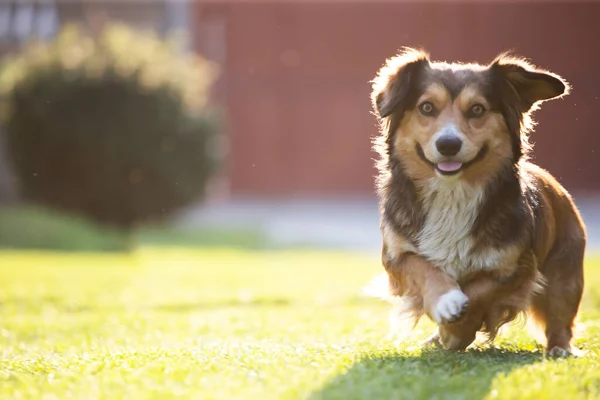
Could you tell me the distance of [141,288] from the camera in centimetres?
1117

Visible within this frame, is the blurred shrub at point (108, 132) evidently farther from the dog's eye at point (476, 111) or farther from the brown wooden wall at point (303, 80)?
the dog's eye at point (476, 111)

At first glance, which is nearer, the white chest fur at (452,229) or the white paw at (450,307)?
the white paw at (450,307)

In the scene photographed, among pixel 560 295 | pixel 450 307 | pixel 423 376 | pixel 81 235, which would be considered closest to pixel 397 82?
pixel 450 307

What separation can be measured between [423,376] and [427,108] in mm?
1556

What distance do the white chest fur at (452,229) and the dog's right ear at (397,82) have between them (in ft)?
1.62

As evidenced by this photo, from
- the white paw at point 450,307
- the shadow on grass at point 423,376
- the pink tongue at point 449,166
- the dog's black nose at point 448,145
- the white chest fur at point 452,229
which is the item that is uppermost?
the dog's black nose at point 448,145

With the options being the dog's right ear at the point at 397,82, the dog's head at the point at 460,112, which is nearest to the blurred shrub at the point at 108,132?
the dog's right ear at the point at 397,82

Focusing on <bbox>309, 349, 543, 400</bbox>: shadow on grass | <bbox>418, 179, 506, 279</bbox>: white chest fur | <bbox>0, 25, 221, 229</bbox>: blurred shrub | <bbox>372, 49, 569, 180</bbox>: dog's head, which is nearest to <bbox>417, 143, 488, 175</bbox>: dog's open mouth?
<bbox>372, 49, 569, 180</bbox>: dog's head

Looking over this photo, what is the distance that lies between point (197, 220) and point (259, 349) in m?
16.5

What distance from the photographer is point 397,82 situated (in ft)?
16.9

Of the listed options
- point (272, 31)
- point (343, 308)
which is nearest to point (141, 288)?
point (343, 308)

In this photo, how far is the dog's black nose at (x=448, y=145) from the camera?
477 cm

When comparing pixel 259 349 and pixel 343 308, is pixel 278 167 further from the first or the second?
pixel 259 349

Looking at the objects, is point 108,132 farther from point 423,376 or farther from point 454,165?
point 423,376
